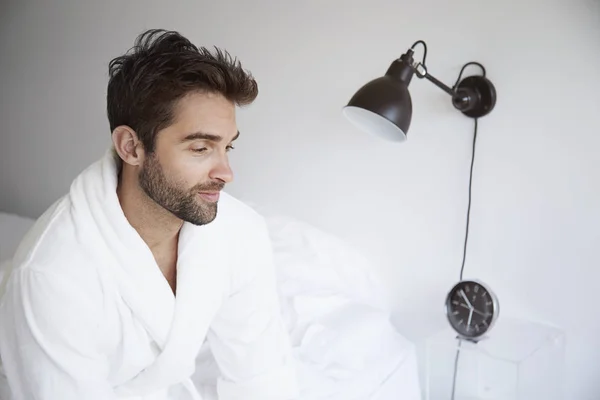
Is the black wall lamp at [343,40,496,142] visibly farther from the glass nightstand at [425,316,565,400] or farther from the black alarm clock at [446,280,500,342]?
the glass nightstand at [425,316,565,400]

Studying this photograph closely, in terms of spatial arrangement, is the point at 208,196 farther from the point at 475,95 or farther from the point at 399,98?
the point at 475,95

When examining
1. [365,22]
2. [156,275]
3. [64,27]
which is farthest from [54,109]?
[156,275]

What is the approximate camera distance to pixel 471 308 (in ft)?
4.88

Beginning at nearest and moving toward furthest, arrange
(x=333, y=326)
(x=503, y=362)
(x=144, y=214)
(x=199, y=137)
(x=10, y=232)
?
(x=199, y=137) → (x=144, y=214) → (x=503, y=362) → (x=333, y=326) → (x=10, y=232)

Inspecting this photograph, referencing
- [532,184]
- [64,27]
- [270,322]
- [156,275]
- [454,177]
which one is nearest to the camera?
[156,275]

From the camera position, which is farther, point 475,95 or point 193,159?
point 475,95

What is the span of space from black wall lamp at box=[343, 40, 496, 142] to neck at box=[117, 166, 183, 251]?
1.54 feet

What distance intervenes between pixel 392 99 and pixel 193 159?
448 mm

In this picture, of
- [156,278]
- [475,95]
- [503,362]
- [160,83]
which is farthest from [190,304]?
[475,95]

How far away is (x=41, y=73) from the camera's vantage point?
2582 mm

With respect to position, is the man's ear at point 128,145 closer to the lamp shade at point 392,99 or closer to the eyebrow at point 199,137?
the eyebrow at point 199,137

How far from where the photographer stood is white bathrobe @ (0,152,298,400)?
1.05 m

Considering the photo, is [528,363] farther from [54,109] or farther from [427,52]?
[54,109]

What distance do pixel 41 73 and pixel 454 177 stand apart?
6.08 ft
